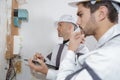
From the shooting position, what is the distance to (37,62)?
173 centimetres

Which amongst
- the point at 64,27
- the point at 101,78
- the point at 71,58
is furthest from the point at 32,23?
the point at 101,78

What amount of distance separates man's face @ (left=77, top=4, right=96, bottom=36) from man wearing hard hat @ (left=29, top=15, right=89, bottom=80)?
0.59 meters

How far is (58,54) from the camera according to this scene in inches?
77.2

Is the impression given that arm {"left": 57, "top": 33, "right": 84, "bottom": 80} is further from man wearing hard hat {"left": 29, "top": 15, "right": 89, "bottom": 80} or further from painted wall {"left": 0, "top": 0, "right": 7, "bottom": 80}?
painted wall {"left": 0, "top": 0, "right": 7, "bottom": 80}

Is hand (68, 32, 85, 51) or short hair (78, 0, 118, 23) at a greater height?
short hair (78, 0, 118, 23)

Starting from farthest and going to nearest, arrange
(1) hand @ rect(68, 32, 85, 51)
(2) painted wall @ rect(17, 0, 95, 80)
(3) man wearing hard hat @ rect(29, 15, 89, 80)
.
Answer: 1. (2) painted wall @ rect(17, 0, 95, 80)
2. (3) man wearing hard hat @ rect(29, 15, 89, 80)
3. (1) hand @ rect(68, 32, 85, 51)

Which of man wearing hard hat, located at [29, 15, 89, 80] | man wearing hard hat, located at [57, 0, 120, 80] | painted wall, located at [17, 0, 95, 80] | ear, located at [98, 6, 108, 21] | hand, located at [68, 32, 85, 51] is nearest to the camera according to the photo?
man wearing hard hat, located at [57, 0, 120, 80]

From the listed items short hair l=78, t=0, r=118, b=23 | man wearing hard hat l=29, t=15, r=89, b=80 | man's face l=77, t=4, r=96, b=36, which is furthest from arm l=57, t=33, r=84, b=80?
man wearing hard hat l=29, t=15, r=89, b=80

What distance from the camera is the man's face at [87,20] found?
1084 millimetres

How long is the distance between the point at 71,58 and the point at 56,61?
0.82 meters

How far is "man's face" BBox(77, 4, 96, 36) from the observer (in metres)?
1.08

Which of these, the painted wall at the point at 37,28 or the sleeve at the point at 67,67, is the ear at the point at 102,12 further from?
the painted wall at the point at 37,28

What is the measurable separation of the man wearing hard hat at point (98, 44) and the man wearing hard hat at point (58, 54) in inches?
21.8

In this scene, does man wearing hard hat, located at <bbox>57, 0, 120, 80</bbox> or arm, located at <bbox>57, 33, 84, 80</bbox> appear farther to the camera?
arm, located at <bbox>57, 33, 84, 80</bbox>
